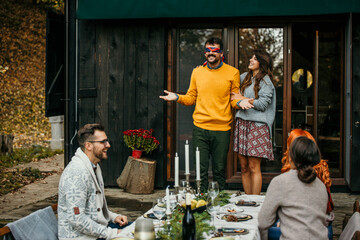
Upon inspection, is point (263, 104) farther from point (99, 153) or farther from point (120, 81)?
point (120, 81)

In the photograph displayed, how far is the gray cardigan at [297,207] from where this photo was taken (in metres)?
3.10

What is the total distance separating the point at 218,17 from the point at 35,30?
14.1 meters

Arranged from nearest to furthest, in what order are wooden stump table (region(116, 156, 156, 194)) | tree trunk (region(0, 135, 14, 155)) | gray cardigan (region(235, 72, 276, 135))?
gray cardigan (region(235, 72, 276, 135))
wooden stump table (region(116, 156, 156, 194))
tree trunk (region(0, 135, 14, 155))

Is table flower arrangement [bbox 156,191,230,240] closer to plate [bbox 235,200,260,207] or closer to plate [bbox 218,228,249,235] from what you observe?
plate [bbox 218,228,249,235]

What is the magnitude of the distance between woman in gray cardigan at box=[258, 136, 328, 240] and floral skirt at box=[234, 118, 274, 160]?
8.95 ft

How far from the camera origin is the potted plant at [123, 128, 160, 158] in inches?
298

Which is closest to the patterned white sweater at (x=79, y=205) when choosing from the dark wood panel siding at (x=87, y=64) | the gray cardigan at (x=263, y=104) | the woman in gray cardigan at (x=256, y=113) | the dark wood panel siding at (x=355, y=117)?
the woman in gray cardigan at (x=256, y=113)

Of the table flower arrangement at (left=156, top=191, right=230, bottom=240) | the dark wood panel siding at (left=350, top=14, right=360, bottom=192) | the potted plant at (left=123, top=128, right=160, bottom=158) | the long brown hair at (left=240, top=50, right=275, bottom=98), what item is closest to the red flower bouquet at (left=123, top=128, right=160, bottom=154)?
the potted plant at (left=123, top=128, right=160, bottom=158)

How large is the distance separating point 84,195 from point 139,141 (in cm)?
414

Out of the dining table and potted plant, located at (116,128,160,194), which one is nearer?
the dining table

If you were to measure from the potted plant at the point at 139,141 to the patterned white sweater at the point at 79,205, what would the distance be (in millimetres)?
3973

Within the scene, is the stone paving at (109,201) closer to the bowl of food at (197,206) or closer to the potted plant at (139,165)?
the potted plant at (139,165)

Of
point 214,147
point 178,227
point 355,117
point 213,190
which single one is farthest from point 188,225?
point 355,117

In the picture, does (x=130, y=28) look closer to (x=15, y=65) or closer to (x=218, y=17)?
(x=218, y=17)
